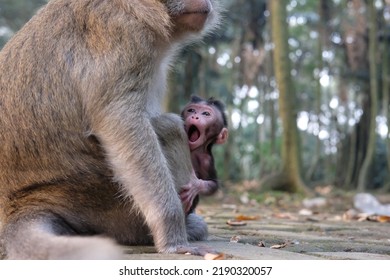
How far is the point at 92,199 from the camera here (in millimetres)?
3402

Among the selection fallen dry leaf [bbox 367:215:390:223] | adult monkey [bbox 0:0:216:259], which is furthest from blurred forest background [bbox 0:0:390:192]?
adult monkey [bbox 0:0:216:259]

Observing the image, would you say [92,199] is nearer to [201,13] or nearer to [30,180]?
[30,180]

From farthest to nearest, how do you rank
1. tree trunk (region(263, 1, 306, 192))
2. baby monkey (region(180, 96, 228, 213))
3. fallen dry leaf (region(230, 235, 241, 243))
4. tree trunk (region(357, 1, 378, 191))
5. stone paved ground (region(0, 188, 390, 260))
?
tree trunk (region(357, 1, 378, 191))
tree trunk (region(263, 1, 306, 192))
baby monkey (region(180, 96, 228, 213))
fallen dry leaf (region(230, 235, 241, 243))
stone paved ground (region(0, 188, 390, 260))

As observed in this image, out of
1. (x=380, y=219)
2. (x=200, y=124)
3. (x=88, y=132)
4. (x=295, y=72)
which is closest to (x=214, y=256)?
(x=88, y=132)

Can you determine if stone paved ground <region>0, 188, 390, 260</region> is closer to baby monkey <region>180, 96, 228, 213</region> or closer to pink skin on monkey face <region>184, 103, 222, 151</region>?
baby monkey <region>180, 96, 228, 213</region>

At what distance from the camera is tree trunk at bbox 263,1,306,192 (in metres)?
11.5

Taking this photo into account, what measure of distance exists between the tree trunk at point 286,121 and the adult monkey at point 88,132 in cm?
817

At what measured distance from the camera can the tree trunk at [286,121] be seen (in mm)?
11484

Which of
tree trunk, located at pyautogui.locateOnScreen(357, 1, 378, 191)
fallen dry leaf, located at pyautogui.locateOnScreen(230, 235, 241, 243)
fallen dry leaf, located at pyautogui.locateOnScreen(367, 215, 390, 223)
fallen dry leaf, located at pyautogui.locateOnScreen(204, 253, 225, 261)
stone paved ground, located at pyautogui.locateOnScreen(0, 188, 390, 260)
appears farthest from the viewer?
tree trunk, located at pyautogui.locateOnScreen(357, 1, 378, 191)

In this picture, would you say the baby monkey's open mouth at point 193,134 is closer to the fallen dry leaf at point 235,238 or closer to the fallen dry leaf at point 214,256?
the fallen dry leaf at point 235,238

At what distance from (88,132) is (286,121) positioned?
27.7ft

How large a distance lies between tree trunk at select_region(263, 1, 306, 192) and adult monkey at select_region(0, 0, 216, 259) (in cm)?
817

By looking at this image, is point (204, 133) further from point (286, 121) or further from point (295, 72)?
point (295, 72)
